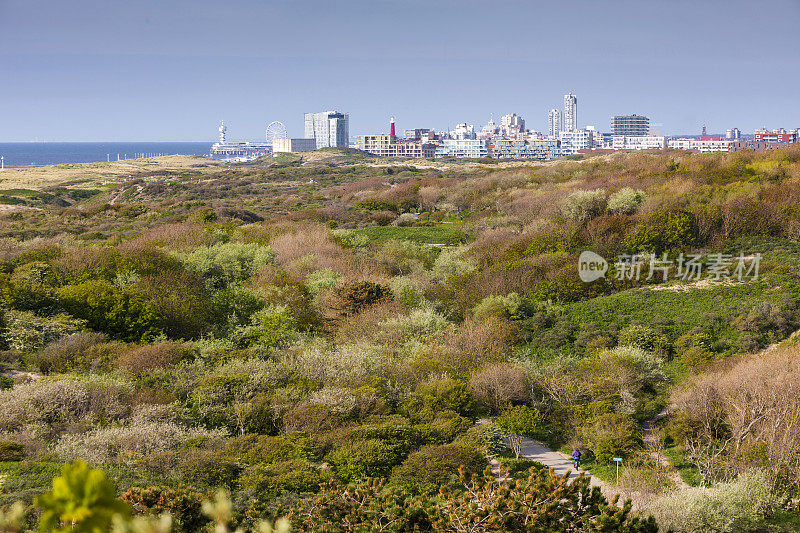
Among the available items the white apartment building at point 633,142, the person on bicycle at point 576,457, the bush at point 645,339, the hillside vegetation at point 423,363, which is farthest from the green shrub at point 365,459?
the white apartment building at point 633,142

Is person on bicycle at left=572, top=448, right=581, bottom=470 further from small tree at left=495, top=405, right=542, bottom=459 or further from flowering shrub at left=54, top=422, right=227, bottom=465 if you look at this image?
flowering shrub at left=54, top=422, right=227, bottom=465

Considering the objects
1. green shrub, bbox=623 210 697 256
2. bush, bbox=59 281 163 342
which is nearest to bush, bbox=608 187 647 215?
green shrub, bbox=623 210 697 256

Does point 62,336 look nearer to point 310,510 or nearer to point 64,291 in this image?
point 64,291

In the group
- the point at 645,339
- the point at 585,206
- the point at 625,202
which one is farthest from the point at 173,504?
the point at 625,202

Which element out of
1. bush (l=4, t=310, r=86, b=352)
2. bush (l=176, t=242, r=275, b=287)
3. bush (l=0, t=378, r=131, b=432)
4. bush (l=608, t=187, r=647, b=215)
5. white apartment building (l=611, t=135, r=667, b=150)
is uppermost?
white apartment building (l=611, t=135, r=667, b=150)

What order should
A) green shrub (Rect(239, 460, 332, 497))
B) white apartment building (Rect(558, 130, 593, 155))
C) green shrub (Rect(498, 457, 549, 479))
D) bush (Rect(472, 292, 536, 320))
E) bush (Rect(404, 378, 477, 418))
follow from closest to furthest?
green shrub (Rect(239, 460, 332, 497)) < green shrub (Rect(498, 457, 549, 479)) < bush (Rect(404, 378, 477, 418)) < bush (Rect(472, 292, 536, 320)) < white apartment building (Rect(558, 130, 593, 155))

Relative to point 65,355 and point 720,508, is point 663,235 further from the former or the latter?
point 65,355
